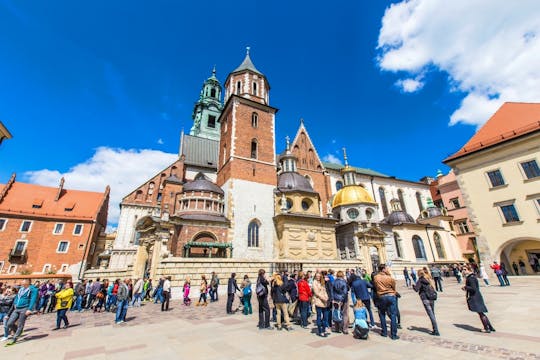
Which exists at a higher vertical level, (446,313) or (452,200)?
(452,200)

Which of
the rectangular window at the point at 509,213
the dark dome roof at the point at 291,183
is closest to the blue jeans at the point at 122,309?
the dark dome roof at the point at 291,183

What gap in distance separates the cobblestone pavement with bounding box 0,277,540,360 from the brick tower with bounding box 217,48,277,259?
15.8 metres

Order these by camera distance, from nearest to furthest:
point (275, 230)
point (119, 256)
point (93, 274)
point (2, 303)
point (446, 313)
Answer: point (2, 303), point (446, 313), point (93, 274), point (275, 230), point (119, 256)

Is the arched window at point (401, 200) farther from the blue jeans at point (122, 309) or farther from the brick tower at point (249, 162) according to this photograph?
the blue jeans at point (122, 309)

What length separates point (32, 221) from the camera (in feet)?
92.8

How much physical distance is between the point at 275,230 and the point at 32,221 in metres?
27.8

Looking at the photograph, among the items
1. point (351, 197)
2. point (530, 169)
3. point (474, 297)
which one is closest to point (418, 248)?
point (351, 197)

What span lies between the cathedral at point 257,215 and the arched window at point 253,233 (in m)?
0.10

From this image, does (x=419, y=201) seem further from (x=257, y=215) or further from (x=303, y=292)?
(x=303, y=292)

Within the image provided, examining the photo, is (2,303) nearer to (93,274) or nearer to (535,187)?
(93,274)

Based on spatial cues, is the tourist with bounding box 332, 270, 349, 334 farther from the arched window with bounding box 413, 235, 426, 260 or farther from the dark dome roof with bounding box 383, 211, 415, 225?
the arched window with bounding box 413, 235, 426, 260

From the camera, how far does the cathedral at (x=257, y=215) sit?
2145cm

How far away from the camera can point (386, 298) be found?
6004 mm

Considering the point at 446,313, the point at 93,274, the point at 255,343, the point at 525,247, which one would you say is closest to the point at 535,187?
the point at 525,247
